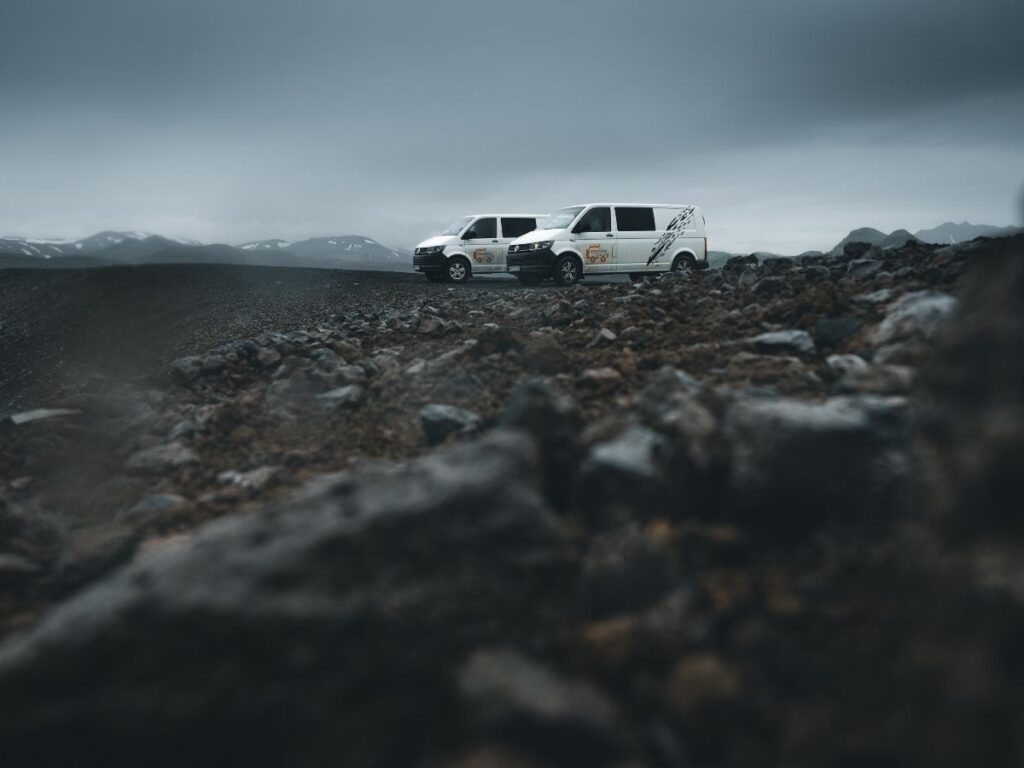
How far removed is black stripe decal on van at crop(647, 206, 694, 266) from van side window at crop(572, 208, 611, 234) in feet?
4.68

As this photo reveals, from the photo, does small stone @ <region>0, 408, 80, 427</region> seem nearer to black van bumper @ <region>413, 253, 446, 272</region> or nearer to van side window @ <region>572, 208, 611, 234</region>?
van side window @ <region>572, 208, 611, 234</region>

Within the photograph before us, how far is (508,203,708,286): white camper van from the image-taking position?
15.5 m

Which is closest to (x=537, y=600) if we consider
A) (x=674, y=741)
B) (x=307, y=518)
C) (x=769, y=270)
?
(x=674, y=741)

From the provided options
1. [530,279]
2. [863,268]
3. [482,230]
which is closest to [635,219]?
[530,279]

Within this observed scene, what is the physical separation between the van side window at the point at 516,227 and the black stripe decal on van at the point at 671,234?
146 inches

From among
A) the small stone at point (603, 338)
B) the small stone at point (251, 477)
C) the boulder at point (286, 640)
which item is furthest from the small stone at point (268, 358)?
the boulder at point (286, 640)

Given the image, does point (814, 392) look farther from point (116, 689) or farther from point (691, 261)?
point (691, 261)

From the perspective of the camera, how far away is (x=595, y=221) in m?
16.0

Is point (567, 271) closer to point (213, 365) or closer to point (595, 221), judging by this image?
point (595, 221)

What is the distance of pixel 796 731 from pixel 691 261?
53.2 ft

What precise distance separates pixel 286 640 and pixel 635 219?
15480 millimetres

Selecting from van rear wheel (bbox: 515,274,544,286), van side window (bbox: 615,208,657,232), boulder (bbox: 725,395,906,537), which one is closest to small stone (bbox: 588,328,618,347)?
boulder (bbox: 725,395,906,537)

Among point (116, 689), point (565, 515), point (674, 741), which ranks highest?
point (565, 515)

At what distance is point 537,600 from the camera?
254 cm
